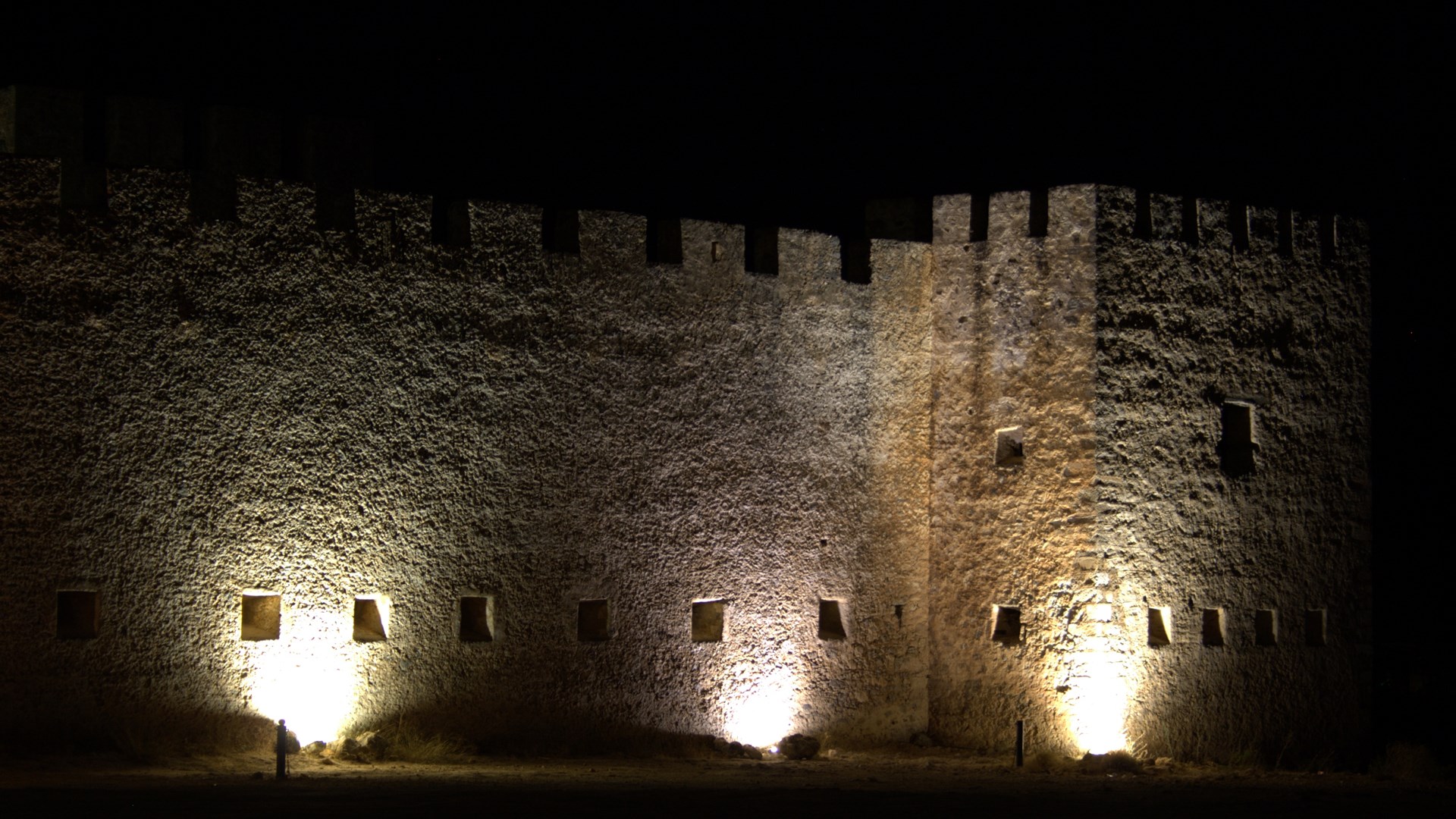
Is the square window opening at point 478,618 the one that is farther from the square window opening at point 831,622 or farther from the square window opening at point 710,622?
the square window opening at point 831,622

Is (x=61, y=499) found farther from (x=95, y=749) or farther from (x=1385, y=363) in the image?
(x=1385, y=363)

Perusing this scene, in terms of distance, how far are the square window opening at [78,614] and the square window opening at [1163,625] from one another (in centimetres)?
722

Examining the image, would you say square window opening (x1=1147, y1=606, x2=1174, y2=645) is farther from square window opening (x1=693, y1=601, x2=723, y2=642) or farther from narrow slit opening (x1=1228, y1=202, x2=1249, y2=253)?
square window opening (x1=693, y1=601, x2=723, y2=642)

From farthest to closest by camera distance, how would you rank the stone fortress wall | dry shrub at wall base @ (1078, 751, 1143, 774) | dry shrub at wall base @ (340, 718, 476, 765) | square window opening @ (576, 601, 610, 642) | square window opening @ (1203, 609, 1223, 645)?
square window opening @ (1203, 609, 1223, 645) → square window opening @ (576, 601, 610, 642) → dry shrub at wall base @ (1078, 751, 1143, 774) → dry shrub at wall base @ (340, 718, 476, 765) → the stone fortress wall

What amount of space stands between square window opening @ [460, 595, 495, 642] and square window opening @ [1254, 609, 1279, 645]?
5.74 metres

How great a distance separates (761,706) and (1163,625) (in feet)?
9.87

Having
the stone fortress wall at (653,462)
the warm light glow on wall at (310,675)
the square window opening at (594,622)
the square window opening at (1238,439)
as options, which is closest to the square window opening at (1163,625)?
the stone fortress wall at (653,462)

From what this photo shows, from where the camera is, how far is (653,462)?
40.6ft

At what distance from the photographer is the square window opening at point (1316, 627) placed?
13133mm

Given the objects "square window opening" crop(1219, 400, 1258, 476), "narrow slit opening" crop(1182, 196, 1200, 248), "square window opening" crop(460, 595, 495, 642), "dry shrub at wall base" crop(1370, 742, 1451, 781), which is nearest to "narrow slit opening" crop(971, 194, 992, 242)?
"narrow slit opening" crop(1182, 196, 1200, 248)

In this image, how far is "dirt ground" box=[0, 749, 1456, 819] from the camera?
349 inches

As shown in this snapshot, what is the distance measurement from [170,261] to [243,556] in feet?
6.36

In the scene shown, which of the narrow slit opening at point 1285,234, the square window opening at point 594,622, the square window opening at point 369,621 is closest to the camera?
the square window opening at point 369,621

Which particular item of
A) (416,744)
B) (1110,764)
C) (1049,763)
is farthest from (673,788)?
(1110,764)
